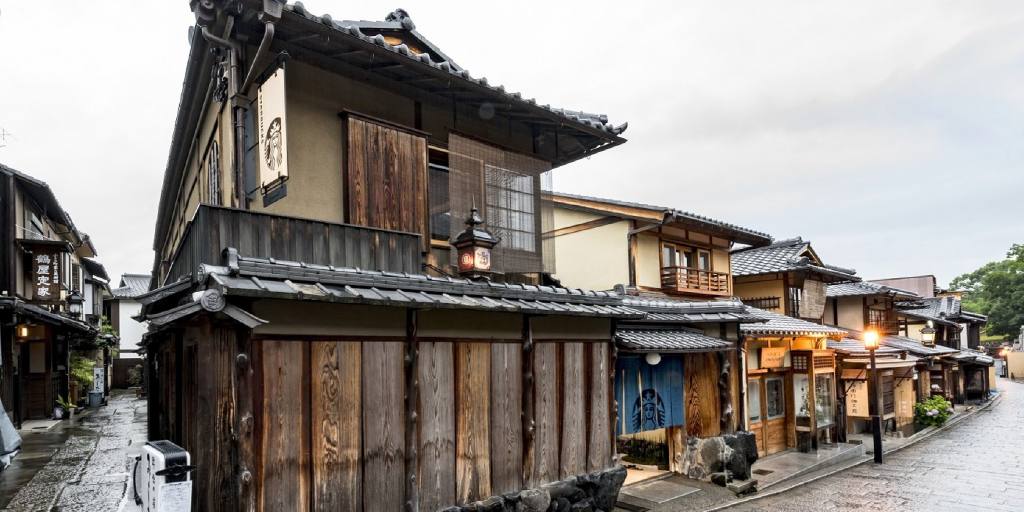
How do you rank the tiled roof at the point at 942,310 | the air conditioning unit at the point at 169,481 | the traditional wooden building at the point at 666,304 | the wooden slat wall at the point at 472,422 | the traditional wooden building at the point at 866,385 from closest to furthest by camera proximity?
the air conditioning unit at the point at 169,481 < the wooden slat wall at the point at 472,422 < the traditional wooden building at the point at 666,304 < the traditional wooden building at the point at 866,385 < the tiled roof at the point at 942,310

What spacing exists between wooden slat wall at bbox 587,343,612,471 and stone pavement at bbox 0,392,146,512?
9.00 metres

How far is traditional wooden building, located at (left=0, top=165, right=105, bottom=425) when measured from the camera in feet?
69.9

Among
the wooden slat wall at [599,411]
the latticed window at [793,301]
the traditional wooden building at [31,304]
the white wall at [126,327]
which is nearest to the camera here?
the wooden slat wall at [599,411]

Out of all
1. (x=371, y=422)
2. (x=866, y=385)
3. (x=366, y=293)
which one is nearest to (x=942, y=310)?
(x=866, y=385)

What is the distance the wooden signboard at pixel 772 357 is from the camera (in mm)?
20688

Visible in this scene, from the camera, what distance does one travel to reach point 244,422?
7484 mm

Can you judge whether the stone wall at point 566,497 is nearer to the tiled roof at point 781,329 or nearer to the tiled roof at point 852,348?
the tiled roof at point 781,329

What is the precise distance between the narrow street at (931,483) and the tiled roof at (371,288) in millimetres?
8387

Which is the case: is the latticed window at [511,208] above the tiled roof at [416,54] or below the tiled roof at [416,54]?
below

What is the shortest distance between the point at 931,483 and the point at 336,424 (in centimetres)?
1895

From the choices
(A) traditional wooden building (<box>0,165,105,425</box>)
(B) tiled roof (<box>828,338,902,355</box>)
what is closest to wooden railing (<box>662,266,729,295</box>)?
(B) tiled roof (<box>828,338,902,355</box>)

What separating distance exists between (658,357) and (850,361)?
1602 cm

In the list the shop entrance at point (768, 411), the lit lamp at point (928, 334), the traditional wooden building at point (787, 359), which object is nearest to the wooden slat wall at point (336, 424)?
the traditional wooden building at point (787, 359)

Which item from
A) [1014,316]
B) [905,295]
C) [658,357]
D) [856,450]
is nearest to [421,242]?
[658,357]
